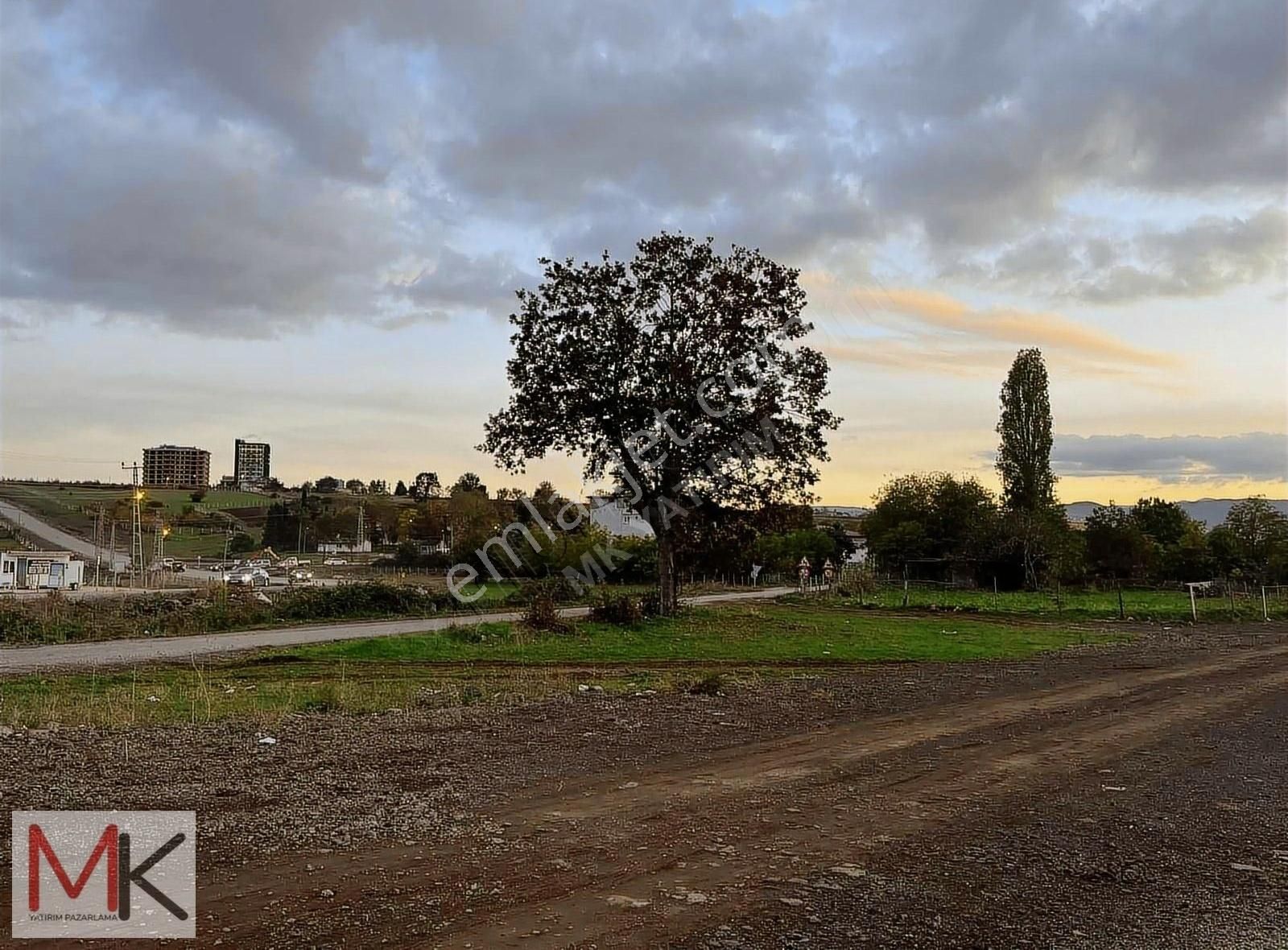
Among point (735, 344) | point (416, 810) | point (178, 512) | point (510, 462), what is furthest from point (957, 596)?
point (178, 512)

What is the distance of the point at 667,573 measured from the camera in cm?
3262

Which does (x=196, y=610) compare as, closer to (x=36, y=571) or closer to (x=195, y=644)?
(x=195, y=644)

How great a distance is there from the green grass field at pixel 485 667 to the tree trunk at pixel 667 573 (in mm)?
796

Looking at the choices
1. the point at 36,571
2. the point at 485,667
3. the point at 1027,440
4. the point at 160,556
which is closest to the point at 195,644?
the point at 485,667

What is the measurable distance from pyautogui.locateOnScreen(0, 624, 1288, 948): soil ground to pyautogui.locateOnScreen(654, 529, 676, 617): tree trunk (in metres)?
18.7

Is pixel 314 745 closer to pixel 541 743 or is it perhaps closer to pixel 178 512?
pixel 541 743

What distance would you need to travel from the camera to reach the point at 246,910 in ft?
17.0

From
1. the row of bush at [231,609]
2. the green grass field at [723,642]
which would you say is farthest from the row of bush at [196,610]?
the green grass field at [723,642]

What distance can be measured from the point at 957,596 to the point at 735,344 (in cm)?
2287

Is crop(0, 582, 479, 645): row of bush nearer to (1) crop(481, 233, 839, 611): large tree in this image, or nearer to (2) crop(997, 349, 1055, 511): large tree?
(1) crop(481, 233, 839, 611): large tree

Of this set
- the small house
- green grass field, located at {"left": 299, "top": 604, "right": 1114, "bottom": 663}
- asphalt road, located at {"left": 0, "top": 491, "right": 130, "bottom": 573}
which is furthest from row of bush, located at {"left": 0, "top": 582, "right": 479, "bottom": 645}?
asphalt road, located at {"left": 0, "top": 491, "right": 130, "bottom": 573}

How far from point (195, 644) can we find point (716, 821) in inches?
882

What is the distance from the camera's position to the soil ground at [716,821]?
5.22 metres

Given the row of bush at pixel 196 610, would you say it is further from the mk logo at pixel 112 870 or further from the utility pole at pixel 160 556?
the utility pole at pixel 160 556
